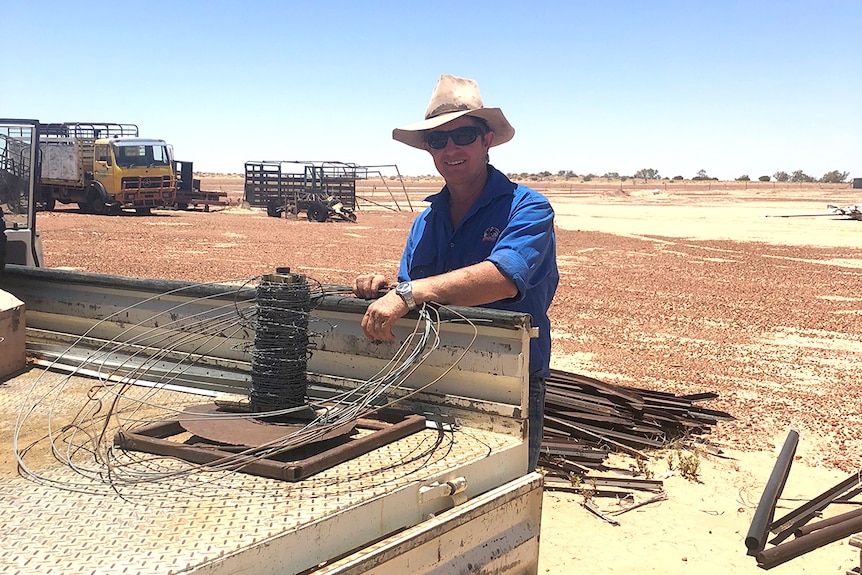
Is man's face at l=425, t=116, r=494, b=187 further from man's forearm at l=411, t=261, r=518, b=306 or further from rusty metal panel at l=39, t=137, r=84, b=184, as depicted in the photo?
rusty metal panel at l=39, t=137, r=84, b=184

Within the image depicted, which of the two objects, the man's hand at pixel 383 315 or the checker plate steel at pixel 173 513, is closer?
the checker plate steel at pixel 173 513

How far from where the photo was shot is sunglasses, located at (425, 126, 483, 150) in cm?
348

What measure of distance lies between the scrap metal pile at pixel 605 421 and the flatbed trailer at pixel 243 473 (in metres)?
3.00

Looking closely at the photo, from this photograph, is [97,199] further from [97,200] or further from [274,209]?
[274,209]

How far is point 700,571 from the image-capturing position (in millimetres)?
4391

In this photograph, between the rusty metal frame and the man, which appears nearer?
Result: the rusty metal frame

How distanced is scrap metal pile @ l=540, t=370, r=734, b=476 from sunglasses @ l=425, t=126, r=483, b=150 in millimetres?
3030

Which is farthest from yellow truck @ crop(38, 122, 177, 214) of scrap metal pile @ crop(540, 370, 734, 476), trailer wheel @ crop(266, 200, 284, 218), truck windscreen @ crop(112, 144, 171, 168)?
scrap metal pile @ crop(540, 370, 734, 476)

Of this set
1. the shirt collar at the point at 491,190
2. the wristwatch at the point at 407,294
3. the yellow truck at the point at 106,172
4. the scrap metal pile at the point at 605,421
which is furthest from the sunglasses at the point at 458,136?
the yellow truck at the point at 106,172

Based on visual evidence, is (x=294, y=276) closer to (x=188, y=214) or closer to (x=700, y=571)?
(x=700, y=571)

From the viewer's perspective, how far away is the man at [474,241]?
9.86 feet

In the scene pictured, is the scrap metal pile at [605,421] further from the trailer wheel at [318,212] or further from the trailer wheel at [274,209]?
the trailer wheel at [274,209]

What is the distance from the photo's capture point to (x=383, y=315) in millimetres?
2883

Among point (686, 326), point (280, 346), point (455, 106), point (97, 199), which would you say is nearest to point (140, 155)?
point (97, 199)
